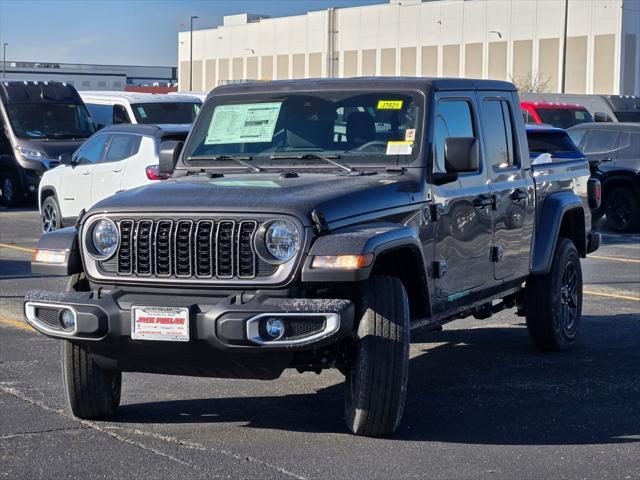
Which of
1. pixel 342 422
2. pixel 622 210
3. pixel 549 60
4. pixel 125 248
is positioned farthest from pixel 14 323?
pixel 549 60

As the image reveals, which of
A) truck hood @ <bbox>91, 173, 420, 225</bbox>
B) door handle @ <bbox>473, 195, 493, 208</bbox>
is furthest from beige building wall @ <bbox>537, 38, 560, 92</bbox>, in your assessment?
truck hood @ <bbox>91, 173, 420, 225</bbox>

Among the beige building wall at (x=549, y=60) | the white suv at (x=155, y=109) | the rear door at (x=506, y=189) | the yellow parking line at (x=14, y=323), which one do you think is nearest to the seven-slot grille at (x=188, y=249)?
the rear door at (x=506, y=189)

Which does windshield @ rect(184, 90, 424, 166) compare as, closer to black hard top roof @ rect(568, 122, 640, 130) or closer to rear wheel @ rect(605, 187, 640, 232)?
rear wheel @ rect(605, 187, 640, 232)

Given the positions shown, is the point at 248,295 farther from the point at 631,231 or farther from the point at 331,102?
the point at 631,231

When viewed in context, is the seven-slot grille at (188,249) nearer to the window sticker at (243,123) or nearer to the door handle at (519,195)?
the window sticker at (243,123)

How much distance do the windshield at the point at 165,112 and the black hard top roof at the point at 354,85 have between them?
16015mm

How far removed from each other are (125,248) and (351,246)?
1.24 meters

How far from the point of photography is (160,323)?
620 centimetres

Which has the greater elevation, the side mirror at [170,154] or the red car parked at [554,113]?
the side mirror at [170,154]

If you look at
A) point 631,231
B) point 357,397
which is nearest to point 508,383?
point 357,397

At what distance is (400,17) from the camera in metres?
83.6

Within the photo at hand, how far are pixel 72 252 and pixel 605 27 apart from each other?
68.4 metres

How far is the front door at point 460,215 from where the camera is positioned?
7422mm

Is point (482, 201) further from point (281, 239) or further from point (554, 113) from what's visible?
point (554, 113)
